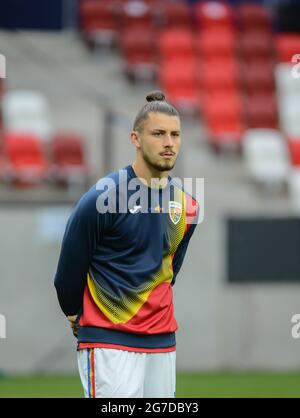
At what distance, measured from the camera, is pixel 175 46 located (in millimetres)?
17359

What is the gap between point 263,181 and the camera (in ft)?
47.0

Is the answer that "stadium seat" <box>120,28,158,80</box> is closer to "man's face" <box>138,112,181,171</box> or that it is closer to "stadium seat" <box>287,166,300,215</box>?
"stadium seat" <box>287,166,300,215</box>

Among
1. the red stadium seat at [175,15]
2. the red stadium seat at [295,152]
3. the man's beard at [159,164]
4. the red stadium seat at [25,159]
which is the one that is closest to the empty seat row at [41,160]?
the red stadium seat at [25,159]

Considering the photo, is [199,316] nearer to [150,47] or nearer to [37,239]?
[37,239]

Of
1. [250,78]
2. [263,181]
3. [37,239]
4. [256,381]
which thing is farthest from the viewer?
[250,78]

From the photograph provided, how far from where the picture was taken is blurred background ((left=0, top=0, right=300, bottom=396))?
41.2 feet

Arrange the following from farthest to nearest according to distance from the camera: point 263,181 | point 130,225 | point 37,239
→ point 263,181, point 37,239, point 130,225

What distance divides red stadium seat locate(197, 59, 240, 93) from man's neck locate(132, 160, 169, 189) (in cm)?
1122

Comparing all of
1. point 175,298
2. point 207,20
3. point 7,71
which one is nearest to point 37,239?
point 175,298

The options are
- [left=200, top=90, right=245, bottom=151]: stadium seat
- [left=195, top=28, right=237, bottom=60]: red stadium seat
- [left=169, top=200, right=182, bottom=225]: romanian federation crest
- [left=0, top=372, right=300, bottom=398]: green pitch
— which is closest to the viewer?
[left=169, top=200, right=182, bottom=225]: romanian federation crest

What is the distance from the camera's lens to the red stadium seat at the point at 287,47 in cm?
1738

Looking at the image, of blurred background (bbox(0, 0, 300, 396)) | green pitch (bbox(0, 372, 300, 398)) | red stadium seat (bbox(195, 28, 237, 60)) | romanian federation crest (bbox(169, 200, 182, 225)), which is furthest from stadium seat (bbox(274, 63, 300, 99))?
romanian federation crest (bbox(169, 200, 182, 225))

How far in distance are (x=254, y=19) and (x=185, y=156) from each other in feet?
16.3
